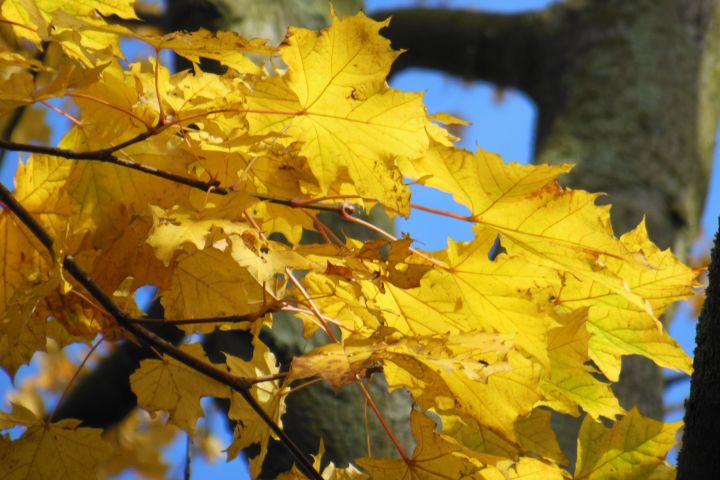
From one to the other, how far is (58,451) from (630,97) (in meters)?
1.79

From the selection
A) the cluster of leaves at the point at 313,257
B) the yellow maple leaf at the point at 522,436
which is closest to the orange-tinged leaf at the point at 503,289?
the cluster of leaves at the point at 313,257

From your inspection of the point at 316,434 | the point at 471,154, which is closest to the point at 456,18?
the point at 316,434

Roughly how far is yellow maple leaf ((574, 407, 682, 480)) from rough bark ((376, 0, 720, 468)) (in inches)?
30.8

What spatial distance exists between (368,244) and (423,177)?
4.1 inches

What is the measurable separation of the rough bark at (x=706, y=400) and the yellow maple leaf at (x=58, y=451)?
1.75 feet

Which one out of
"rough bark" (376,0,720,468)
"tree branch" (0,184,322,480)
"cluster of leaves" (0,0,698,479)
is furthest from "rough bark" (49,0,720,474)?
"tree branch" (0,184,322,480)

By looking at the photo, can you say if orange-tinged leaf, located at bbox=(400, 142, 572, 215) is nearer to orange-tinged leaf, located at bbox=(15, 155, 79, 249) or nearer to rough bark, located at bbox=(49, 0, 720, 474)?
orange-tinged leaf, located at bbox=(15, 155, 79, 249)

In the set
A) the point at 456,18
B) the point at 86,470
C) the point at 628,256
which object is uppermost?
the point at 456,18

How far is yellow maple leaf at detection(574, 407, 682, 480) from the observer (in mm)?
823

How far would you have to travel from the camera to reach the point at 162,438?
342 centimetres

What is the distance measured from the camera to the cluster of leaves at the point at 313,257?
65cm

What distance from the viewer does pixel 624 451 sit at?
829 millimetres

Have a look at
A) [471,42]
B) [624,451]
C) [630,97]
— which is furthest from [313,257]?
[471,42]

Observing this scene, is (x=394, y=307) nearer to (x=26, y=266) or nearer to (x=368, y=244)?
(x=368, y=244)
